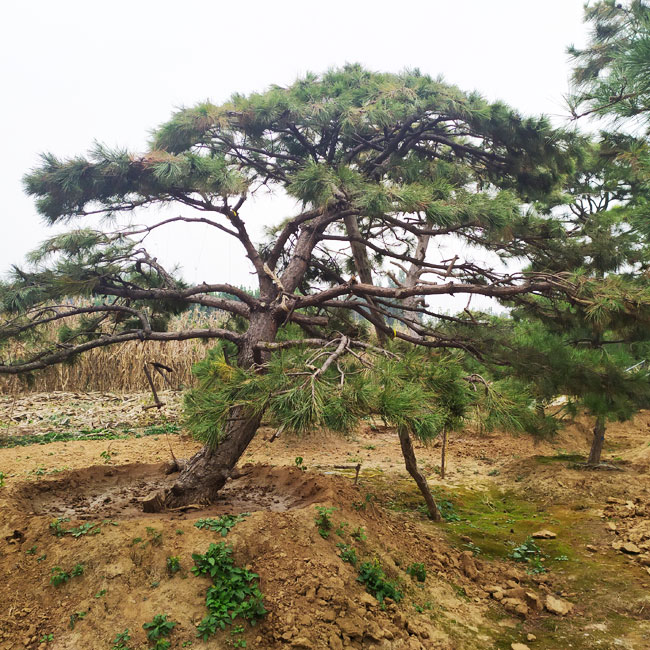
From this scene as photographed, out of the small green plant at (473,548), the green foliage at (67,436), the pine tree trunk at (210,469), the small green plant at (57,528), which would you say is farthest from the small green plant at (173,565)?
the green foliage at (67,436)

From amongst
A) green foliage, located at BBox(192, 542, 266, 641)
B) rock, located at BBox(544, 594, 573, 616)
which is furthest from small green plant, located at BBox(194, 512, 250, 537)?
rock, located at BBox(544, 594, 573, 616)

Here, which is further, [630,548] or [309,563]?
[630,548]

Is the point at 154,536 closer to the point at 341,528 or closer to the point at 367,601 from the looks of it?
the point at 341,528

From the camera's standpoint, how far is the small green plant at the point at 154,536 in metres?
2.77

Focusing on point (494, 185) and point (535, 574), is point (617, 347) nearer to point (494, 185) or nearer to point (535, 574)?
point (494, 185)

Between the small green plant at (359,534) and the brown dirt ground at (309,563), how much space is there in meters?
0.03

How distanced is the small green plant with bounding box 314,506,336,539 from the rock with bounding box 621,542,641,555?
2.43 metres

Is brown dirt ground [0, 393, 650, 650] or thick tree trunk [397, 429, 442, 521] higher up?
thick tree trunk [397, 429, 442, 521]

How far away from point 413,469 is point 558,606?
1315mm

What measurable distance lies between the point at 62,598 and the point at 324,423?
1734mm

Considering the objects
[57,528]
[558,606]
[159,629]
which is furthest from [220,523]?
[558,606]

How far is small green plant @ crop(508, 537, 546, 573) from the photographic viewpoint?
11.3 feet

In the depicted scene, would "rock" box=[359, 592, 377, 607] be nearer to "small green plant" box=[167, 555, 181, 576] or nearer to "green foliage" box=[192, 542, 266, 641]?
"green foliage" box=[192, 542, 266, 641]

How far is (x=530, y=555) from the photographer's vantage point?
3.67 m
